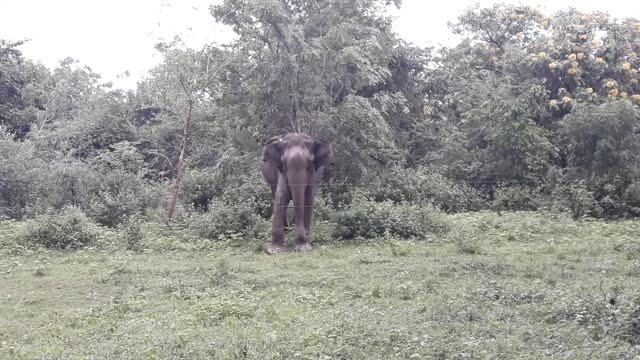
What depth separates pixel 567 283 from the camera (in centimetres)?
869

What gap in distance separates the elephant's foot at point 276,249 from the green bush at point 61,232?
3.41 metres

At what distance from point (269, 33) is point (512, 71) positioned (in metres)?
8.79

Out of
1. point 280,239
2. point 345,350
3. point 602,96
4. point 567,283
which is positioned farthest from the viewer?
point 602,96

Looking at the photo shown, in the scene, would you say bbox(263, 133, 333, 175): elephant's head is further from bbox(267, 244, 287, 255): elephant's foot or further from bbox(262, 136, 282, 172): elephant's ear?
bbox(267, 244, 287, 255): elephant's foot

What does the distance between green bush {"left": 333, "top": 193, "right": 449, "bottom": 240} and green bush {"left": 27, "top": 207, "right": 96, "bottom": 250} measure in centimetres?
444

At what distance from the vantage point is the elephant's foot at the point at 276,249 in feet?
39.8

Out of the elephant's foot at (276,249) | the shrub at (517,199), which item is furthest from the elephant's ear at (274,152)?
the shrub at (517,199)

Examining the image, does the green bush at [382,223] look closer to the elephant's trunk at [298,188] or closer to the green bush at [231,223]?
the elephant's trunk at [298,188]

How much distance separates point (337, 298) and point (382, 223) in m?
4.94

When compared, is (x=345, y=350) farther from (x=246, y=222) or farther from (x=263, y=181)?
(x=263, y=181)

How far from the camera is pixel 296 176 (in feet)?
40.9

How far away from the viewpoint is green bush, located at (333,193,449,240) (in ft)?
43.1

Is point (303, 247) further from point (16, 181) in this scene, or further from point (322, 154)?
point (16, 181)

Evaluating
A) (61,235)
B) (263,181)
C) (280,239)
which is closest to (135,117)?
(263,181)
